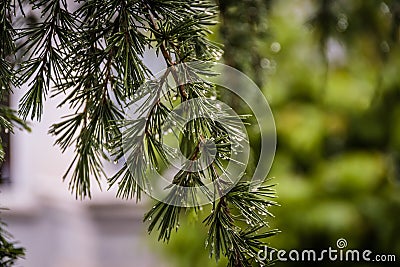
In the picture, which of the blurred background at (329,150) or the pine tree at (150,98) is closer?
the pine tree at (150,98)

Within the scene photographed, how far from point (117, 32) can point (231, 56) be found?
0.71 ft

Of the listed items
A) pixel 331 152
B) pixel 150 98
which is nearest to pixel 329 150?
pixel 331 152

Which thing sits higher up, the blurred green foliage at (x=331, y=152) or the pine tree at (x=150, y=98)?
the blurred green foliage at (x=331, y=152)

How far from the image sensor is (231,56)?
0.47 metres

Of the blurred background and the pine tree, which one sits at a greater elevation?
the blurred background

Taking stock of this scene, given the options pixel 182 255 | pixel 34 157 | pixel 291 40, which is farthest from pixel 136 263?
pixel 291 40

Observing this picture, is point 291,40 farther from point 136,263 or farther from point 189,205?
point 189,205

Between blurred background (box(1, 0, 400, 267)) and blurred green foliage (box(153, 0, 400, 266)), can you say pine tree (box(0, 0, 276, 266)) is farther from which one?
blurred green foliage (box(153, 0, 400, 266))

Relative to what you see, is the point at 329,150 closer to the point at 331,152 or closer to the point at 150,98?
the point at 331,152

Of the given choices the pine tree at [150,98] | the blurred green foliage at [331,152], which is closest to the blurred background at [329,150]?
the blurred green foliage at [331,152]

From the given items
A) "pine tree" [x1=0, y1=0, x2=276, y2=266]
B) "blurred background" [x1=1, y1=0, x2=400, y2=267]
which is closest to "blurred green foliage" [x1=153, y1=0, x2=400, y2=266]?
"blurred background" [x1=1, y1=0, x2=400, y2=267]

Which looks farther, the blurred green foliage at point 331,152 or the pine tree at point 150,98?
the blurred green foliage at point 331,152

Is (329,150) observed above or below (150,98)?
above

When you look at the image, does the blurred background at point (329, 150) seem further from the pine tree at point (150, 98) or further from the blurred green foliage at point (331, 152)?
the pine tree at point (150, 98)
